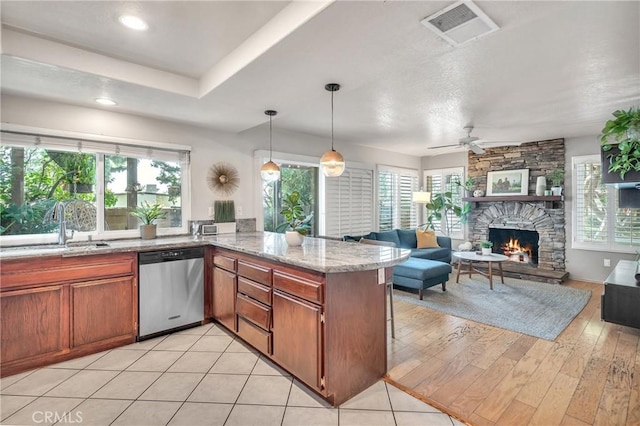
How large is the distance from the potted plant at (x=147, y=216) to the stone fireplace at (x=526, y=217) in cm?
584

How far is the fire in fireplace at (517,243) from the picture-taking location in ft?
19.4

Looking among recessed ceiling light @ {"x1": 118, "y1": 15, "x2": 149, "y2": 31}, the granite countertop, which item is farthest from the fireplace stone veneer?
recessed ceiling light @ {"x1": 118, "y1": 15, "x2": 149, "y2": 31}

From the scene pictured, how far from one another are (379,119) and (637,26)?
8.33 feet

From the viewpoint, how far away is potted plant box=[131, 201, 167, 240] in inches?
139

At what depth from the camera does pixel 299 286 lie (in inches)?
86.4

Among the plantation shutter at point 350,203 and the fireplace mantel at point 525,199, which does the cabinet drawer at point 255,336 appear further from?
the fireplace mantel at point 525,199

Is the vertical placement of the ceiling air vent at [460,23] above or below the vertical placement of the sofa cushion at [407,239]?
above

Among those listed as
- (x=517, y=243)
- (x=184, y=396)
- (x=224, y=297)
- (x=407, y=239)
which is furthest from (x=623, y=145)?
(x=184, y=396)

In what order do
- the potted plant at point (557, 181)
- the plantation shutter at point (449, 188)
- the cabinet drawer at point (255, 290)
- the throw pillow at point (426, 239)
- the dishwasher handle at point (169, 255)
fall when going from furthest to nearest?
the plantation shutter at point (449, 188) → the throw pillow at point (426, 239) → the potted plant at point (557, 181) → the dishwasher handle at point (169, 255) → the cabinet drawer at point (255, 290)

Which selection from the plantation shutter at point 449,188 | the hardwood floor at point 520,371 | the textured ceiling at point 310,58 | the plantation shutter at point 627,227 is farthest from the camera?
the plantation shutter at point 449,188

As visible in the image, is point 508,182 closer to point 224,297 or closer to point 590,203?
point 590,203

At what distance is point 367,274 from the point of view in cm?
225

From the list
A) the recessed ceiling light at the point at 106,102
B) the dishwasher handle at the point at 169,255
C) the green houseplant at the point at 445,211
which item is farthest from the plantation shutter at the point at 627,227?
the recessed ceiling light at the point at 106,102

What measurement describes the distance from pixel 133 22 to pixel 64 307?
2353mm
